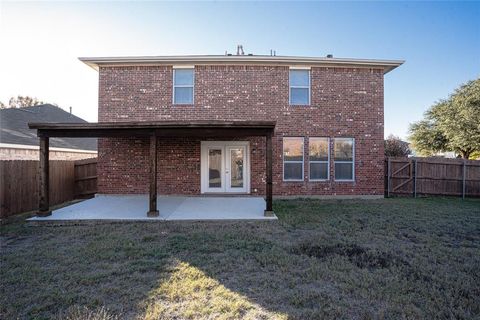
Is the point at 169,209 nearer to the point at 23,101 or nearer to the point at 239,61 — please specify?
the point at 239,61

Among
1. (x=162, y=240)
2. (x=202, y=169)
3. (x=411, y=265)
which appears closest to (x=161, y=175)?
(x=202, y=169)

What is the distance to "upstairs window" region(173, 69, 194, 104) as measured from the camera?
11.2 metres

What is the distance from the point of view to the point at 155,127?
7.57 m

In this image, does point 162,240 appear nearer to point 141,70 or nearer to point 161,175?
point 161,175

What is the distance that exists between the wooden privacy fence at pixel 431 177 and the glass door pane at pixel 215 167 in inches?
319

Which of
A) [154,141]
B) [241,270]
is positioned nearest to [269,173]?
[154,141]

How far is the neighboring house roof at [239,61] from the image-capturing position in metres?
10.7

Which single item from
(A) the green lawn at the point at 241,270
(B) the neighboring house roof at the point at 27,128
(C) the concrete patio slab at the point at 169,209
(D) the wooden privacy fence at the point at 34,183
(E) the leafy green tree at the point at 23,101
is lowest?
(A) the green lawn at the point at 241,270

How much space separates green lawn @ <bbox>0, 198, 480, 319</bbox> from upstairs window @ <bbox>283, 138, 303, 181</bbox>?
4.13m

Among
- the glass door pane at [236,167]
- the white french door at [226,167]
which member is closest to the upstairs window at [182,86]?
the white french door at [226,167]

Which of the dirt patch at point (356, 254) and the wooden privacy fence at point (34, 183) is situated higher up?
the wooden privacy fence at point (34, 183)

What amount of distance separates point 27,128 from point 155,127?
13211 millimetres

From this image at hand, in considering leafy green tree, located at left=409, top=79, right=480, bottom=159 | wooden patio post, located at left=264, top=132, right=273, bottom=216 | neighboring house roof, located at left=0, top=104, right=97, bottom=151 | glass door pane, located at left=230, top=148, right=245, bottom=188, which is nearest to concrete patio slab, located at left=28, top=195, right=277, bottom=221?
wooden patio post, located at left=264, top=132, right=273, bottom=216

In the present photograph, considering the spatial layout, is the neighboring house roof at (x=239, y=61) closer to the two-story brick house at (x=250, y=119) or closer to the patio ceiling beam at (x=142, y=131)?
the two-story brick house at (x=250, y=119)
